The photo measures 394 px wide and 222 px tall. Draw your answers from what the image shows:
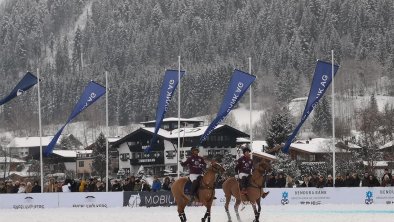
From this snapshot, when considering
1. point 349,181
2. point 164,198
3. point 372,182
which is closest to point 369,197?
point 372,182

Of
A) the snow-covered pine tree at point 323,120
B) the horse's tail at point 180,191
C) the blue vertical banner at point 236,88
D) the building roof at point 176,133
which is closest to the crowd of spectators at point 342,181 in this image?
the blue vertical banner at point 236,88

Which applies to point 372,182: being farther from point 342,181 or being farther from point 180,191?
point 180,191

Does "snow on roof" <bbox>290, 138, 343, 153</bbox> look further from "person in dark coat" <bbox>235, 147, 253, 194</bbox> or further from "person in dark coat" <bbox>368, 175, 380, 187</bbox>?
"person in dark coat" <bbox>235, 147, 253, 194</bbox>

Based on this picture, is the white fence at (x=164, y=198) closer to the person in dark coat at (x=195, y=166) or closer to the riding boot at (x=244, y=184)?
the riding boot at (x=244, y=184)

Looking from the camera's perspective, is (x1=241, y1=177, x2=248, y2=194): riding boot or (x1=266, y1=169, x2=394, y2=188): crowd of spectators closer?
(x1=241, y1=177, x2=248, y2=194): riding boot

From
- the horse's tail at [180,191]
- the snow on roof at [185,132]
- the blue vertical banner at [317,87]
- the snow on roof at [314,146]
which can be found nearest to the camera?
the horse's tail at [180,191]

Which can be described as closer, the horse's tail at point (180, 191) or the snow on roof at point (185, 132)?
the horse's tail at point (180, 191)

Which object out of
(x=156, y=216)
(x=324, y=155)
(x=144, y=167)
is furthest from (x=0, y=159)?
(x=156, y=216)

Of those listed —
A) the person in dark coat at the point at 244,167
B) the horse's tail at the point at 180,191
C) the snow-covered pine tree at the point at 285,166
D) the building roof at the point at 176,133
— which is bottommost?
the snow-covered pine tree at the point at 285,166

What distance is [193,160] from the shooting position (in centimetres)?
2334

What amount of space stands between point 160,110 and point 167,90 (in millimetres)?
1081

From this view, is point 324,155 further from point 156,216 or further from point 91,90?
point 156,216

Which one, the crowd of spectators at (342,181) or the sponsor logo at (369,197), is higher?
the crowd of spectators at (342,181)

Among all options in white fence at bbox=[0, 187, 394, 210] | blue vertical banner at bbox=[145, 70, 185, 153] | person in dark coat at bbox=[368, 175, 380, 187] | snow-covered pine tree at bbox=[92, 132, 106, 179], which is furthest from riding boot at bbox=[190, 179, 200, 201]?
snow-covered pine tree at bbox=[92, 132, 106, 179]
